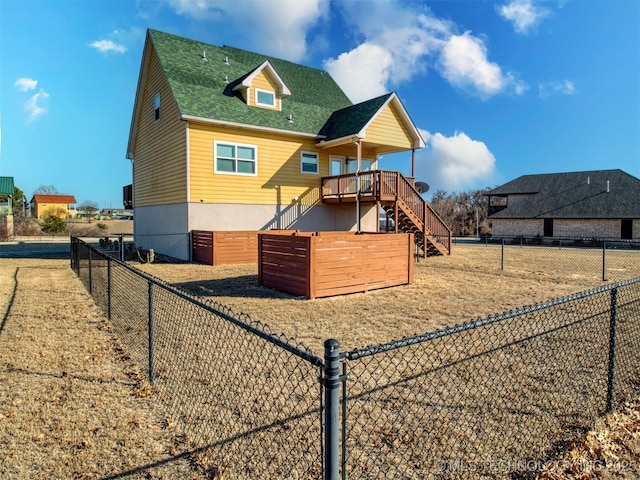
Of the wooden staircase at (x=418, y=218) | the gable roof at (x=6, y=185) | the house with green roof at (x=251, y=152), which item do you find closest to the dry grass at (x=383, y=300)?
the wooden staircase at (x=418, y=218)

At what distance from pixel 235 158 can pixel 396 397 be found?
587 inches

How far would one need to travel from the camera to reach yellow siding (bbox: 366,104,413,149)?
1866cm

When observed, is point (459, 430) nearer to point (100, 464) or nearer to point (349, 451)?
point (349, 451)

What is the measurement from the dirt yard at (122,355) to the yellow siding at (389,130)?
8871 mm

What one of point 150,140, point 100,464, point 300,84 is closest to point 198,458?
point 100,464

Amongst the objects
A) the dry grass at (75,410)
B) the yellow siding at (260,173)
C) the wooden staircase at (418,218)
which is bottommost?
the dry grass at (75,410)

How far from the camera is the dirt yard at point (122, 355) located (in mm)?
3088

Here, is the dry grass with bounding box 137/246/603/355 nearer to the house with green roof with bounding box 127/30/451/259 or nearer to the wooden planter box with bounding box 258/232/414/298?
the wooden planter box with bounding box 258/232/414/298

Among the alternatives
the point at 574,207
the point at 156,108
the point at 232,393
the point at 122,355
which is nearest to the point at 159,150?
the point at 156,108

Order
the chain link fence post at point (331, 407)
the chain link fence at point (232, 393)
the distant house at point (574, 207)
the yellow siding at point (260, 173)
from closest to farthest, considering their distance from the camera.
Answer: the chain link fence post at point (331, 407), the chain link fence at point (232, 393), the yellow siding at point (260, 173), the distant house at point (574, 207)

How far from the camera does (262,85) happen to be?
1867cm

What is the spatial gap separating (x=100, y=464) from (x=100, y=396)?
126 cm

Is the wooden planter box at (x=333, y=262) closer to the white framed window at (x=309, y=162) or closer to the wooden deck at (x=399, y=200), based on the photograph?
the wooden deck at (x=399, y=200)

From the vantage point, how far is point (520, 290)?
10180 mm
